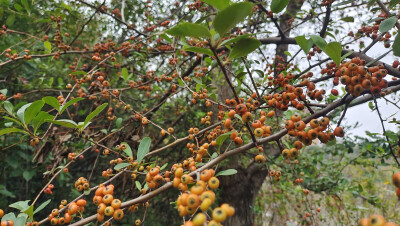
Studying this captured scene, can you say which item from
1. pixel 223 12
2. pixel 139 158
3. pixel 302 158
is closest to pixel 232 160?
pixel 302 158

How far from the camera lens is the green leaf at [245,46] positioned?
918 mm

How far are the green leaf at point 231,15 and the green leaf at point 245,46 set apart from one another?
104 mm

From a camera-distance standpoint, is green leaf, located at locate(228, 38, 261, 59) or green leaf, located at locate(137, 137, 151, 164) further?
green leaf, located at locate(137, 137, 151, 164)

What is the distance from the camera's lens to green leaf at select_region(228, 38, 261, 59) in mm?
918

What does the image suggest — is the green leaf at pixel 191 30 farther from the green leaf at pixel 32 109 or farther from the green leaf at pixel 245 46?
the green leaf at pixel 32 109

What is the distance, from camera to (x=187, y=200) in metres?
0.72

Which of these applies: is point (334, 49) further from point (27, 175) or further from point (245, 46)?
point (27, 175)

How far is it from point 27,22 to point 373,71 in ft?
16.1

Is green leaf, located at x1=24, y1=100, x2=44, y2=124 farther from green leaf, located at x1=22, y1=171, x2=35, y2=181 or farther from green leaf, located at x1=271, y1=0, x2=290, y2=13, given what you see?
green leaf, located at x1=22, y1=171, x2=35, y2=181

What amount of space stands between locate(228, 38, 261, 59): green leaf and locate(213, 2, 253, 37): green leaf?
0.10 m

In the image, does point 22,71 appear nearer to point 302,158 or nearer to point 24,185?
point 24,185

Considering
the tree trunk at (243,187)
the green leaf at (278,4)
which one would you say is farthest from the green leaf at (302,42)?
the tree trunk at (243,187)

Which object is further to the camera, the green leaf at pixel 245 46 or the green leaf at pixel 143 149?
the green leaf at pixel 143 149

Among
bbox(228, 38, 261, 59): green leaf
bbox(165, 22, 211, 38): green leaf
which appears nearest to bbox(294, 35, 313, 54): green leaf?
bbox(228, 38, 261, 59): green leaf
